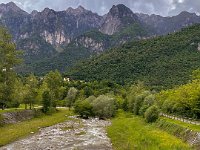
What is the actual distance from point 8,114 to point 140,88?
85.8 m

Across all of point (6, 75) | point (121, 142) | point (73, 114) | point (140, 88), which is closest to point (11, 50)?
point (6, 75)

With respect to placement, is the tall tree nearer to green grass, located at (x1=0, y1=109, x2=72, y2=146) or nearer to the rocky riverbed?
green grass, located at (x1=0, y1=109, x2=72, y2=146)

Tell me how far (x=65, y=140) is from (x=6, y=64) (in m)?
27.1

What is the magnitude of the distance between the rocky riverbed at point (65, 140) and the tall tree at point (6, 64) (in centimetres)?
1237

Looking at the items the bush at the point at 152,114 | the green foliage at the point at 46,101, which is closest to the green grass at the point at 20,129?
the green foliage at the point at 46,101

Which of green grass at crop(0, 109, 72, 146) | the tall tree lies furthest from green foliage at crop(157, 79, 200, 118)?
the tall tree

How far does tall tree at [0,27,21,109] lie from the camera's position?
271ft

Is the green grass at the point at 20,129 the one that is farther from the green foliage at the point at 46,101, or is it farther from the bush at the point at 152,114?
the bush at the point at 152,114

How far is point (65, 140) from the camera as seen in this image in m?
68.8

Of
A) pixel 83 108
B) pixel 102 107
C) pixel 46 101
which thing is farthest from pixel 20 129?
pixel 102 107

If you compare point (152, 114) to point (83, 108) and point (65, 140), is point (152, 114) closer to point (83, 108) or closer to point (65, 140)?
point (65, 140)

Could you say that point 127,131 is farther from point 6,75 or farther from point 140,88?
point 140,88

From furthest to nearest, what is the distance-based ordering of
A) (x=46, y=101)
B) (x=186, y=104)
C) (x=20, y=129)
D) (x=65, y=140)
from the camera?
(x=46, y=101)
(x=186, y=104)
(x=20, y=129)
(x=65, y=140)

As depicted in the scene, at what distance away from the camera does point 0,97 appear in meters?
83.1
